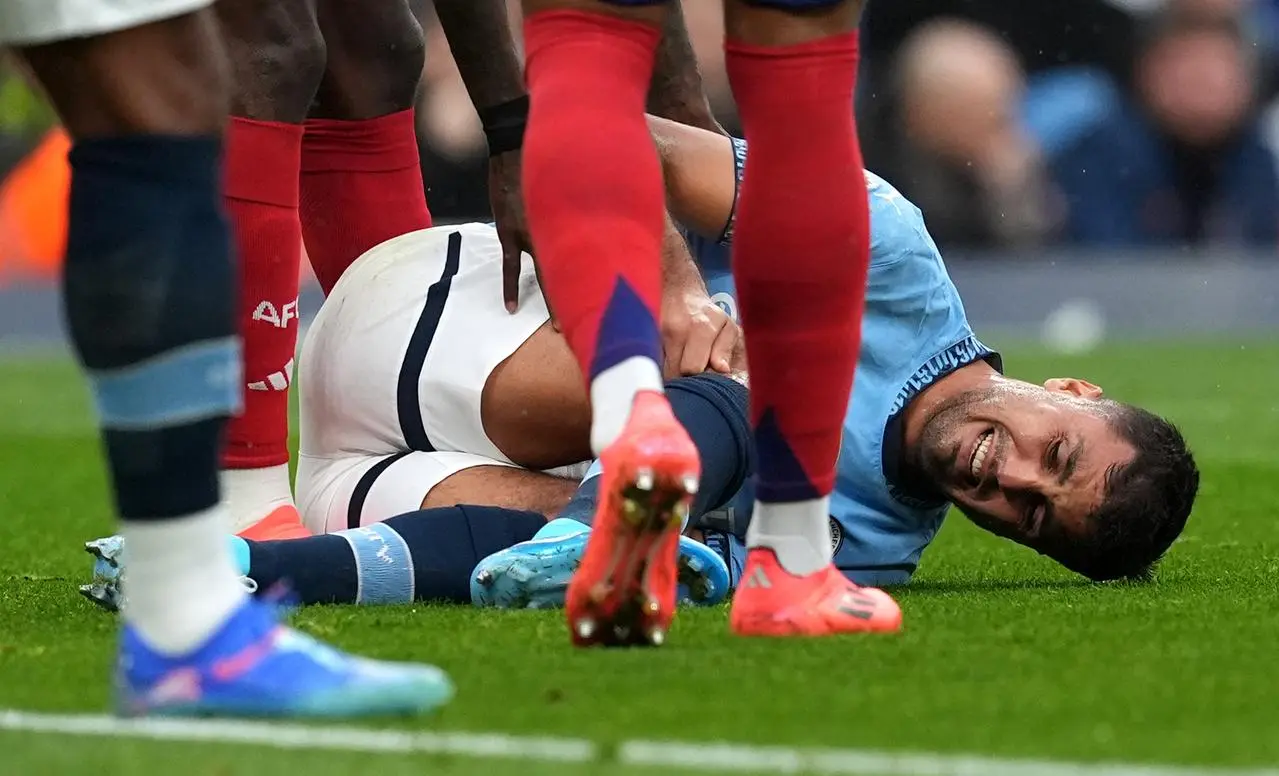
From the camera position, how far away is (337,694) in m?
1.93

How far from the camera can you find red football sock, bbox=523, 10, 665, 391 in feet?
7.28

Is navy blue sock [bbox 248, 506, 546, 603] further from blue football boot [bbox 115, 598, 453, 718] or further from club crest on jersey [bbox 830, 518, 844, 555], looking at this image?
blue football boot [bbox 115, 598, 453, 718]

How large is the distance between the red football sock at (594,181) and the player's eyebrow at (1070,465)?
46.6 inches

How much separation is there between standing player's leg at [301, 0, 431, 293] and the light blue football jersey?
725mm

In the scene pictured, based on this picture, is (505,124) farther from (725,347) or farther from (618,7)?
(618,7)

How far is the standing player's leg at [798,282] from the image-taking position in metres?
2.38

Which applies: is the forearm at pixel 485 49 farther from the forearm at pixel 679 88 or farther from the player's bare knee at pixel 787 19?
the player's bare knee at pixel 787 19

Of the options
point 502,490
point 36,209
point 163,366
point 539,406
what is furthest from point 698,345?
point 36,209

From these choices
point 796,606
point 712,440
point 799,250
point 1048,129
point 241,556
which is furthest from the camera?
point 1048,129

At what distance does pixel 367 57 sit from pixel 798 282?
5.16 feet

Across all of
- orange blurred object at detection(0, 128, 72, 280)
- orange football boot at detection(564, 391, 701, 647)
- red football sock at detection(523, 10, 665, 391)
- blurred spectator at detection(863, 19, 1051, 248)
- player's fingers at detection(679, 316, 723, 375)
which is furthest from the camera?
orange blurred object at detection(0, 128, 72, 280)

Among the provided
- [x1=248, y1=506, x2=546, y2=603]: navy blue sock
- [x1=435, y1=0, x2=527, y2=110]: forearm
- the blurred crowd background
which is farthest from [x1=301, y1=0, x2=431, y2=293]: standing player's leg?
the blurred crowd background

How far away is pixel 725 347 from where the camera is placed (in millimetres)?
3297

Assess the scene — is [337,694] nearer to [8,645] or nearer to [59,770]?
[59,770]
